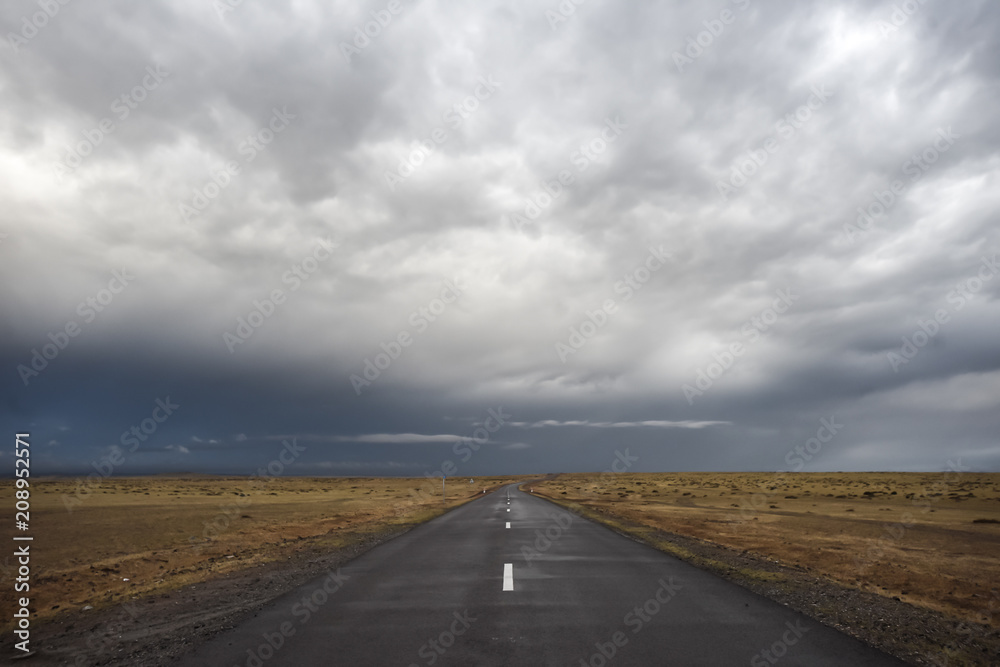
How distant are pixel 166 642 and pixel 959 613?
1373 cm

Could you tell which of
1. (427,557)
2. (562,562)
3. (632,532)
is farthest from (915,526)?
(427,557)

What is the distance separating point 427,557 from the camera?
15102 millimetres

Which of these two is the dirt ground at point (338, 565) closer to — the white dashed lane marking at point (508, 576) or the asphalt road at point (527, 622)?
the asphalt road at point (527, 622)

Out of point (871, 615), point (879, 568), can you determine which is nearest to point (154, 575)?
point (871, 615)

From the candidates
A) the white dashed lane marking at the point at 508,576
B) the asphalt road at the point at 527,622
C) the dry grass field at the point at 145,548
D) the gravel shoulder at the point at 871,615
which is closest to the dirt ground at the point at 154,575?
the dry grass field at the point at 145,548

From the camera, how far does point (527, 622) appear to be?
27.1 ft

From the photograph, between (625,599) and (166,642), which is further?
(625,599)

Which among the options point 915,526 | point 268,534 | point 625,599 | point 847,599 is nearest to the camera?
point 625,599

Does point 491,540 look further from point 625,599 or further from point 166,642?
point 166,642

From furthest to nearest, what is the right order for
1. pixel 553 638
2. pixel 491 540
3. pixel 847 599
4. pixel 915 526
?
1. pixel 915 526
2. pixel 491 540
3. pixel 847 599
4. pixel 553 638

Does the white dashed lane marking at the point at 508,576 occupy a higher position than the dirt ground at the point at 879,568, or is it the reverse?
the white dashed lane marking at the point at 508,576

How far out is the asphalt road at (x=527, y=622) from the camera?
6816 millimetres

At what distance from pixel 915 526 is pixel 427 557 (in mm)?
27985

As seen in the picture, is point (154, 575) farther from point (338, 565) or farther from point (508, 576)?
point (508, 576)
